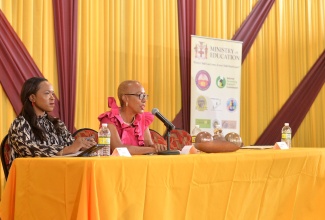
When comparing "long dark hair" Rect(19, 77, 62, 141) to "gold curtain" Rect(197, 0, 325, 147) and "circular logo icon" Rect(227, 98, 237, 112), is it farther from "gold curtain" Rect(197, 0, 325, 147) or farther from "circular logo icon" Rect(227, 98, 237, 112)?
"gold curtain" Rect(197, 0, 325, 147)

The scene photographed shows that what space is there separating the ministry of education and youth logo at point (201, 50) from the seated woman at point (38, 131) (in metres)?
2.63

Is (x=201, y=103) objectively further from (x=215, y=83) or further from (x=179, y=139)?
(x=179, y=139)

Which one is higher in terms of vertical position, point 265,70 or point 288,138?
point 265,70

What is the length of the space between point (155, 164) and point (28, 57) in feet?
9.26

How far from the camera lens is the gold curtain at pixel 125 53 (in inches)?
213

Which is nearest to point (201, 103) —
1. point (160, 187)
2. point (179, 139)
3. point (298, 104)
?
point (179, 139)

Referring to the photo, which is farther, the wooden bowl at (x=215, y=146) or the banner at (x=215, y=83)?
the banner at (x=215, y=83)

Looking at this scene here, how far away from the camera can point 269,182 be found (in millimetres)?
3188

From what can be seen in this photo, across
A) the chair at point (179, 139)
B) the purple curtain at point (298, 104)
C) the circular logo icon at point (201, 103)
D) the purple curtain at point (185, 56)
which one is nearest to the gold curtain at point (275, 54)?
the purple curtain at point (298, 104)

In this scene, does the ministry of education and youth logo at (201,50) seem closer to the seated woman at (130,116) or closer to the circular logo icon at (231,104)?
the circular logo icon at (231,104)

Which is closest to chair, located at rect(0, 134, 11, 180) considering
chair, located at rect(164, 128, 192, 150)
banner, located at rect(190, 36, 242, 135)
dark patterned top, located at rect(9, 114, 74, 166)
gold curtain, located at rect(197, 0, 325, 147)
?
dark patterned top, located at rect(9, 114, 74, 166)

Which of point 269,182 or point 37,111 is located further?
point 37,111

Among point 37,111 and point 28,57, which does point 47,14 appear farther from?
point 37,111

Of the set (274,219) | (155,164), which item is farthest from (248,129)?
(155,164)
